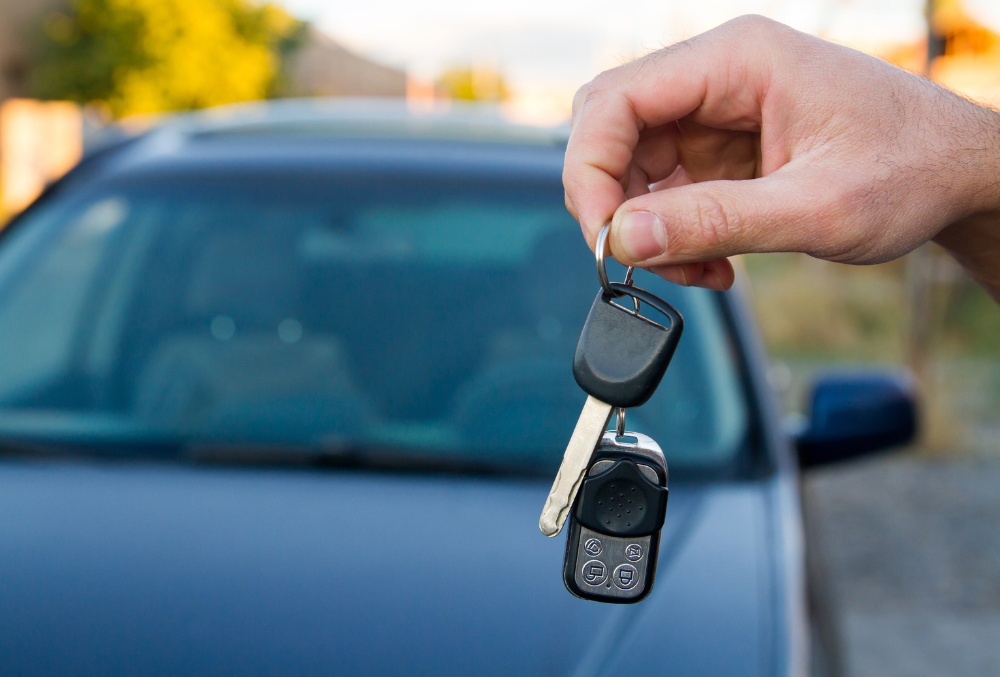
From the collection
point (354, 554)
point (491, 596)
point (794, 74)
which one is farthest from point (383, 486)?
point (794, 74)

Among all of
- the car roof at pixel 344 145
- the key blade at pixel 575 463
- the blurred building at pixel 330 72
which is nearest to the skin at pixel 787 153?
the key blade at pixel 575 463

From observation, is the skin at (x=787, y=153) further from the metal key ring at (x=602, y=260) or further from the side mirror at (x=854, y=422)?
the side mirror at (x=854, y=422)

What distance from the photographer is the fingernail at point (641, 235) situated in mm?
890

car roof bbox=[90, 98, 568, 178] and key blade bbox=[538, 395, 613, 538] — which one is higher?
car roof bbox=[90, 98, 568, 178]

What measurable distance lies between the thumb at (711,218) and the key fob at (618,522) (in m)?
0.20

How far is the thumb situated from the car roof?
4.05 ft

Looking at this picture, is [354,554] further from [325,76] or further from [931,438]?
[325,76]

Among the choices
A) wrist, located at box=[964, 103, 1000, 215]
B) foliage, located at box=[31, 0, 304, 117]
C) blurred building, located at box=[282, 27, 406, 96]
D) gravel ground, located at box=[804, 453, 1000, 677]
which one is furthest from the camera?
blurred building, located at box=[282, 27, 406, 96]

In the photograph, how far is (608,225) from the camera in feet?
3.06

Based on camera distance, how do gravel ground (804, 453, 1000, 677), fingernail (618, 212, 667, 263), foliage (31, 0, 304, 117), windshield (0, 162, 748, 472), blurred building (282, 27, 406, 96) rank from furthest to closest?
blurred building (282, 27, 406, 96)
foliage (31, 0, 304, 117)
gravel ground (804, 453, 1000, 677)
windshield (0, 162, 748, 472)
fingernail (618, 212, 667, 263)

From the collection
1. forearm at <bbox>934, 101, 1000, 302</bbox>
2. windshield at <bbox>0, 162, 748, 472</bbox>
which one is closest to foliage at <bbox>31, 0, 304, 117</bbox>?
windshield at <bbox>0, 162, 748, 472</bbox>

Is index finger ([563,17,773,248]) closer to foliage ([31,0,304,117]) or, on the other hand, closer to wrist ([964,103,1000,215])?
wrist ([964,103,1000,215])

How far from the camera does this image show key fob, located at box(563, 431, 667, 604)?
973mm

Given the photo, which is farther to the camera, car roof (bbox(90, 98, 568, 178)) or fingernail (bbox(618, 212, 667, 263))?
car roof (bbox(90, 98, 568, 178))
